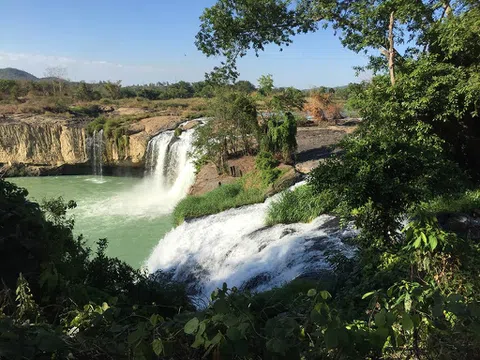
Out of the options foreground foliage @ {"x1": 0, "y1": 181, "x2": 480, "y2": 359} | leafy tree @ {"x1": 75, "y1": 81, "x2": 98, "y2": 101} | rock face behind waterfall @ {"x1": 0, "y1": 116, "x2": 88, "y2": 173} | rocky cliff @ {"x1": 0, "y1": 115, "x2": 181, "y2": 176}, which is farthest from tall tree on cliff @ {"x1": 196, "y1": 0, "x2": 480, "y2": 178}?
leafy tree @ {"x1": 75, "y1": 81, "x2": 98, "y2": 101}

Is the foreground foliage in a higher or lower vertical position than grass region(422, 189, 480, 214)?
higher

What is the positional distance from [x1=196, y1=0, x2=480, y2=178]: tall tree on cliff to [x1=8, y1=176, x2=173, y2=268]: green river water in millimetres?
6002

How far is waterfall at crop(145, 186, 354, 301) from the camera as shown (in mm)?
7293

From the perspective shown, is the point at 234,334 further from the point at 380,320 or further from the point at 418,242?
the point at 418,242

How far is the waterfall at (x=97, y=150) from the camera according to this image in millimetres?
23438

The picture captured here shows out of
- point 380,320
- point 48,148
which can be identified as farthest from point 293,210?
point 48,148

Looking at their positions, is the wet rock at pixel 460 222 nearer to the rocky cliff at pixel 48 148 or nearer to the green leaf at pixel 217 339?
the green leaf at pixel 217 339

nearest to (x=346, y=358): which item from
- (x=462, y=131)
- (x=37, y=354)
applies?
(x=37, y=354)

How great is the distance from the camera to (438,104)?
890 centimetres

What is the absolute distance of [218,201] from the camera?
1266 cm

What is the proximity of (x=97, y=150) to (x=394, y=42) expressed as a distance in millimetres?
19284

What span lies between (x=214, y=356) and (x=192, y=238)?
923 centimetres

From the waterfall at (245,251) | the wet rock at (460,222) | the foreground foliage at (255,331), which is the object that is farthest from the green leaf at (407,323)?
the wet rock at (460,222)

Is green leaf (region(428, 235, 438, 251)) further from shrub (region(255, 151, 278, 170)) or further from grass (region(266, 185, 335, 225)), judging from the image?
shrub (region(255, 151, 278, 170))
